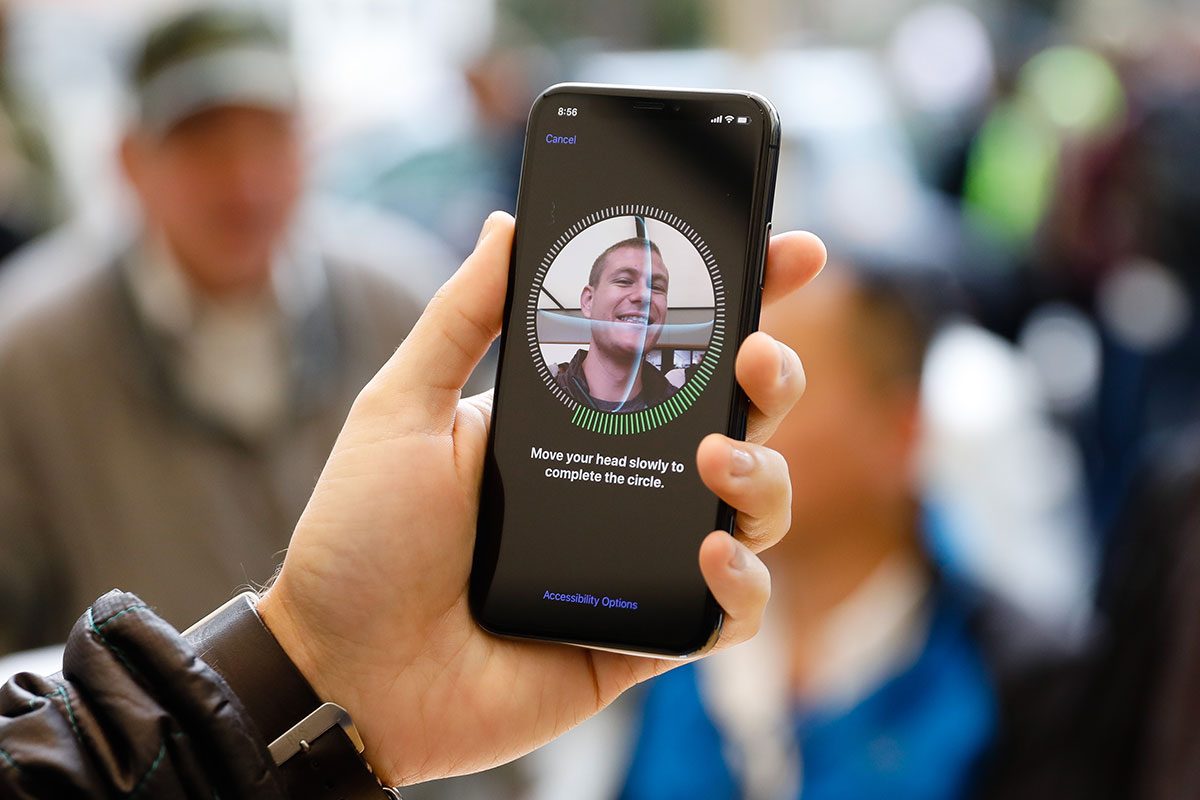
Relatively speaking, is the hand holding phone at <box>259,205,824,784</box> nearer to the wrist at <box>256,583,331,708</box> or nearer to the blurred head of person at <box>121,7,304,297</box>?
the wrist at <box>256,583,331,708</box>

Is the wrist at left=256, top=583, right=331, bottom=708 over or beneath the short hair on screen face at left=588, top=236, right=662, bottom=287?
beneath

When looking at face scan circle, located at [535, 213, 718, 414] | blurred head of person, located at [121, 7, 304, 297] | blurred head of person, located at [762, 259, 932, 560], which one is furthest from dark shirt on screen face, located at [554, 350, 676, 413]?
blurred head of person, located at [121, 7, 304, 297]

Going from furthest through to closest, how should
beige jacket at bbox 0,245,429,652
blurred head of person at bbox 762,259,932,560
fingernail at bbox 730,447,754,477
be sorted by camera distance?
beige jacket at bbox 0,245,429,652 → blurred head of person at bbox 762,259,932,560 → fingernail at bbox 730,447,754,477

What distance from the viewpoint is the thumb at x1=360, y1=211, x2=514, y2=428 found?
110cm

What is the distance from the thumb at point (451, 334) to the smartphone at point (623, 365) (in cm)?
2

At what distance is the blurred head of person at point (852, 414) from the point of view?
1973mm

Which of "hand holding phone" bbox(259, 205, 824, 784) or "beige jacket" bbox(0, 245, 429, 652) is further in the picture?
"beige jacket" bbox(0, 245, 429, 652)

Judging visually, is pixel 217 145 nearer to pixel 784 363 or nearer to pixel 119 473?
pixel 119 473

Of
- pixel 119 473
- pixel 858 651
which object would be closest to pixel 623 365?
pixel 858 651

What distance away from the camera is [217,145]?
2.42 metres

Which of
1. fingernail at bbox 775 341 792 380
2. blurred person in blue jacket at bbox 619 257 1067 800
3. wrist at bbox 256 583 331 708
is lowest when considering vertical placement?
blurred person in blue jacket at bbox 619 257 1067 800

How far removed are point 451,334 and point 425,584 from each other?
195mm

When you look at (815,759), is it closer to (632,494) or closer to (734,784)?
(734,784)

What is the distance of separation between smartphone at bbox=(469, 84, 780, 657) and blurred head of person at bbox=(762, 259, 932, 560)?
2.86 feet
